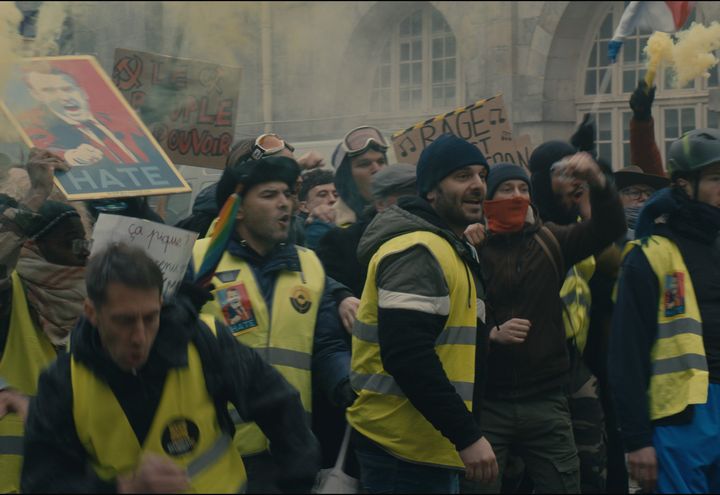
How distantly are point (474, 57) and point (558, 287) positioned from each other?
12162mm

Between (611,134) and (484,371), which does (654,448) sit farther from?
(611,134)

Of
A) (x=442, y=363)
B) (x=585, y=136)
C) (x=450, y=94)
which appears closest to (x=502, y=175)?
(x=585, y=136)

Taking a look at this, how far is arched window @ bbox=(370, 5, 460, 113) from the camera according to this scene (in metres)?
18.5

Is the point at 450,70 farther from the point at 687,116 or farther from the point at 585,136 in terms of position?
the point at 585,136

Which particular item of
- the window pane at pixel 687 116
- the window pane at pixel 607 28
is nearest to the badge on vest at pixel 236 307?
the window pane at pixel 687 116

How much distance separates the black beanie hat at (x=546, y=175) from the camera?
5973 millimetres

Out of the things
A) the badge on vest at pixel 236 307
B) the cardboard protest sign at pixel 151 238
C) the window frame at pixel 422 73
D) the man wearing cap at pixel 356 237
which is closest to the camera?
the cardboard protest sign at pixel 151 238

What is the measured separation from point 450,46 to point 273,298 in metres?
14.4

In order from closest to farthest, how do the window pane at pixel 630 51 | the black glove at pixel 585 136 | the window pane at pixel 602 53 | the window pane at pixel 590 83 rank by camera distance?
the black glove at pixel 585 136 < the window pane at pixel 630 51 < the window pane at pixel 602 53 < the window pane at pixel 590 83

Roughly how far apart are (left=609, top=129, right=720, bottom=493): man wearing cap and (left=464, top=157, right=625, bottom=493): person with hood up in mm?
339

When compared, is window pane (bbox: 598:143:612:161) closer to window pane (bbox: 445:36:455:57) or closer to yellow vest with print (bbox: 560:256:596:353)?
window pane (bbox: 445:36:455:57)

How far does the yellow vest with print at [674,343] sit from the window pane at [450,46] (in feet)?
45.6

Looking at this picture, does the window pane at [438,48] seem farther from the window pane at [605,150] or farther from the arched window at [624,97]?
the window pane at [605,150]

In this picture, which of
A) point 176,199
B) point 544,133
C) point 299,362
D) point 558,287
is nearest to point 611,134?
point 544,133
